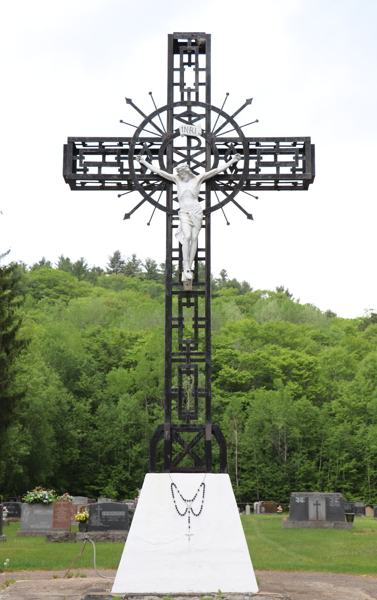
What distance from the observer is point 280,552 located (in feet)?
58.1

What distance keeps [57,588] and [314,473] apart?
3476cm

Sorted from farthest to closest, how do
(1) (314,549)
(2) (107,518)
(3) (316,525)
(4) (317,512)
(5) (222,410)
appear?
(5) (222,410), (4) (317,512), (3) (316,525), (2) (107,518), (1) (314,549)

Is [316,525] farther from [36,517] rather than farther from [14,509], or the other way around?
[14,509]

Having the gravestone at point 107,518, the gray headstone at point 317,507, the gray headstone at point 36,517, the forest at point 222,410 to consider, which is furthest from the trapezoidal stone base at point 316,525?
the forest at point 222,410

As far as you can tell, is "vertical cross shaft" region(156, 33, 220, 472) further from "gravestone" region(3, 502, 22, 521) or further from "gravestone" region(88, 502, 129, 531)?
"gravestone" region(3, 502, 22, 521)

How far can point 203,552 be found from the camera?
897 cm

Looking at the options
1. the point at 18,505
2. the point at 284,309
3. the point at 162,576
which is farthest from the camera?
the point at 284,309

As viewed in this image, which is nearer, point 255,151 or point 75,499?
point 255,151

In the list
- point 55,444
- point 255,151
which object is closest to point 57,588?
point 255,151

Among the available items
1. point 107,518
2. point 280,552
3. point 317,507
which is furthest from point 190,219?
point 317,507

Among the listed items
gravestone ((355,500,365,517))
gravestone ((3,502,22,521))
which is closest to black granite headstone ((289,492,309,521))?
gravestone ((355,500,365,517))

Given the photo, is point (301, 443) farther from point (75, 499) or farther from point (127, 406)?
point (75, 499)

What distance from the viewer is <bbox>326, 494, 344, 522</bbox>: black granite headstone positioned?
2533 centimetres

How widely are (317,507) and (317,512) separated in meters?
0.16
